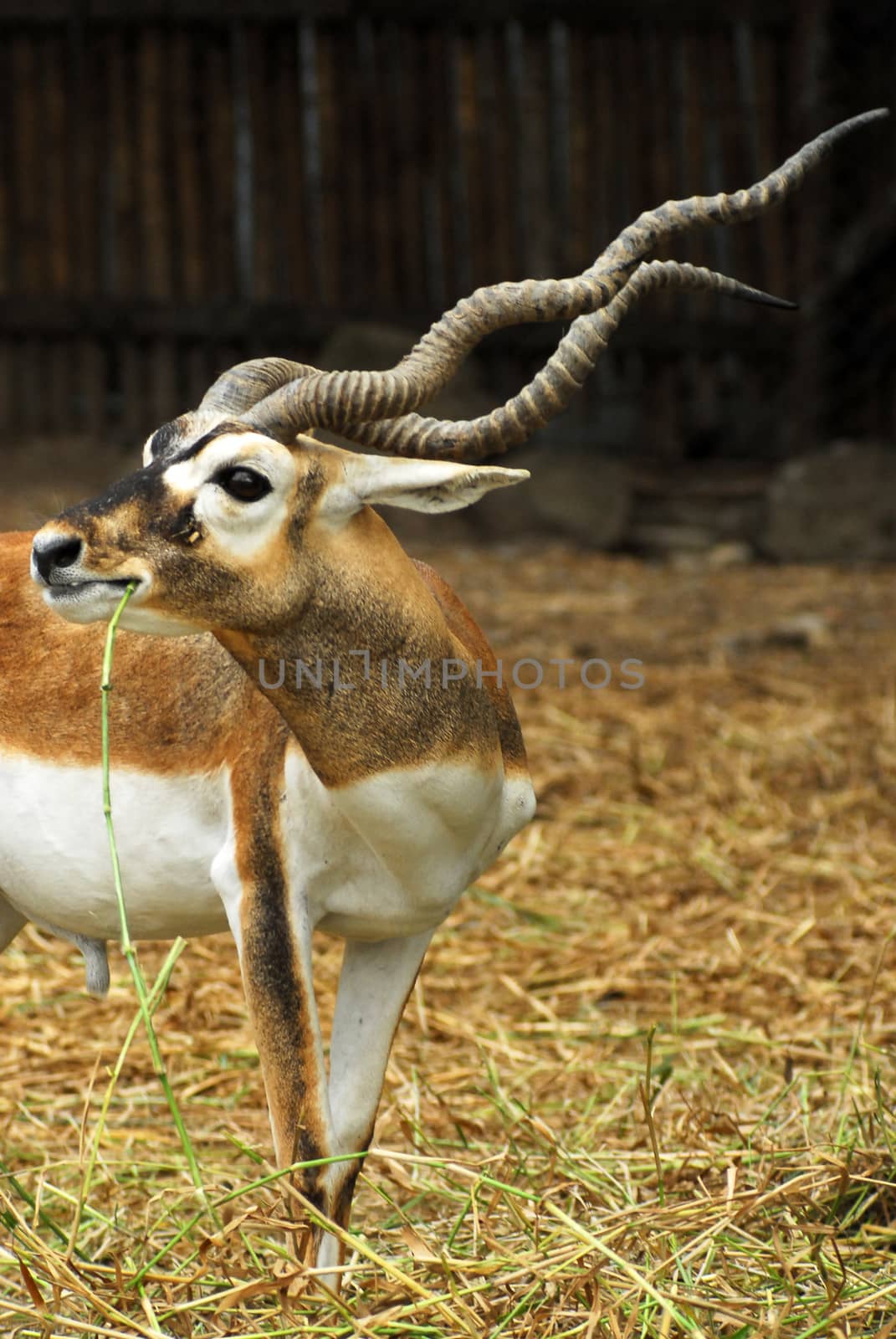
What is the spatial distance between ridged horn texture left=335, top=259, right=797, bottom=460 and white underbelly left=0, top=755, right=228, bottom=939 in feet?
2.58

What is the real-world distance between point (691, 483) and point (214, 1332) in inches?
414

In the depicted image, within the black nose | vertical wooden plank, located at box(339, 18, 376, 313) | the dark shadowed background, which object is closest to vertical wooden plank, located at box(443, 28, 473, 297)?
the dark shadowed background

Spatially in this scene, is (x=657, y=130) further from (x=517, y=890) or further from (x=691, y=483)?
(x=517, y=890)

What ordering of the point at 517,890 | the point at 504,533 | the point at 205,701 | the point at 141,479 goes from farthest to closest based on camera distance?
1. the point at 504,533
2. the point at 517,890
3. the point at 205,701
4. the point at 141,479

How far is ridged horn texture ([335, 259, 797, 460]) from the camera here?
2.94 m

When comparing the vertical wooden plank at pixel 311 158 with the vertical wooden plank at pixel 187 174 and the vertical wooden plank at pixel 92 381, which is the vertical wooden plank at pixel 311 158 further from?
the vertical wooden plank at pixel 92 381

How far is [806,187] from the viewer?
13.1 meters

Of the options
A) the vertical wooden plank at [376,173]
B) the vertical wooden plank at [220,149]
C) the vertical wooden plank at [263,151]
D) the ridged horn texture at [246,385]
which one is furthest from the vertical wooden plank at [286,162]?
the ridged horn texture at [246,385]

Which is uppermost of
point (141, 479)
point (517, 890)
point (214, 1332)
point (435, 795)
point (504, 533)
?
point (141, 479)

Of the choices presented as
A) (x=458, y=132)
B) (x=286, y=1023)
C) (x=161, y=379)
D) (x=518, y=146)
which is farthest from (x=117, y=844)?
(x=518, y=146)

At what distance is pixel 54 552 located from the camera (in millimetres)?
2842

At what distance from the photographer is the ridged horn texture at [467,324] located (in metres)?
2.93

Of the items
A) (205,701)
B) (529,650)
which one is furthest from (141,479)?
(529,650)

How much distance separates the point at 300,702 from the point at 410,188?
10.8 m
